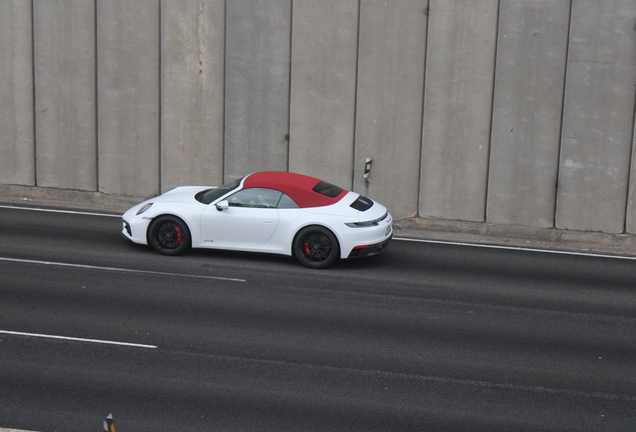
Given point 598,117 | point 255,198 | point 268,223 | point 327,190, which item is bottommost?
point 268,223

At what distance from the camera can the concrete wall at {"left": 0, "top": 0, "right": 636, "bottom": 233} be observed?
558 inches

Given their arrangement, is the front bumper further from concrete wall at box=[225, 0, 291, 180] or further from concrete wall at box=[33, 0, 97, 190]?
concrete wall at box=[33, 0, 97, 190]

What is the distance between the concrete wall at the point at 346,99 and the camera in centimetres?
1417

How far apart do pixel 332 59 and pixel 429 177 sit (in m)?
3.29

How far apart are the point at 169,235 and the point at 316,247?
2.45m

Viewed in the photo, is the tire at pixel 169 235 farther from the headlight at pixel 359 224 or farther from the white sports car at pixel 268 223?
the headlight at pixel 359 224

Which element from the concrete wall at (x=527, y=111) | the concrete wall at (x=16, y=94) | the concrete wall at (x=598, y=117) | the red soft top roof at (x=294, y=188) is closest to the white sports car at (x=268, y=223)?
the red soft top roof at (x=294, y=188)

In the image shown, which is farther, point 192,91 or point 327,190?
point 192,91

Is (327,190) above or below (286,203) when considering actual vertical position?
above

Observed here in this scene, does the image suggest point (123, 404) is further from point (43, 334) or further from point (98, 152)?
point (98, 152)

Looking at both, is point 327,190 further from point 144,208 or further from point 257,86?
point 257,86

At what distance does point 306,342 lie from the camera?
323 inches

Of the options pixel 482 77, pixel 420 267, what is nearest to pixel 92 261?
pixel 420 267

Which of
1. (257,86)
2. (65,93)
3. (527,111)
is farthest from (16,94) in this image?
(527,111)
